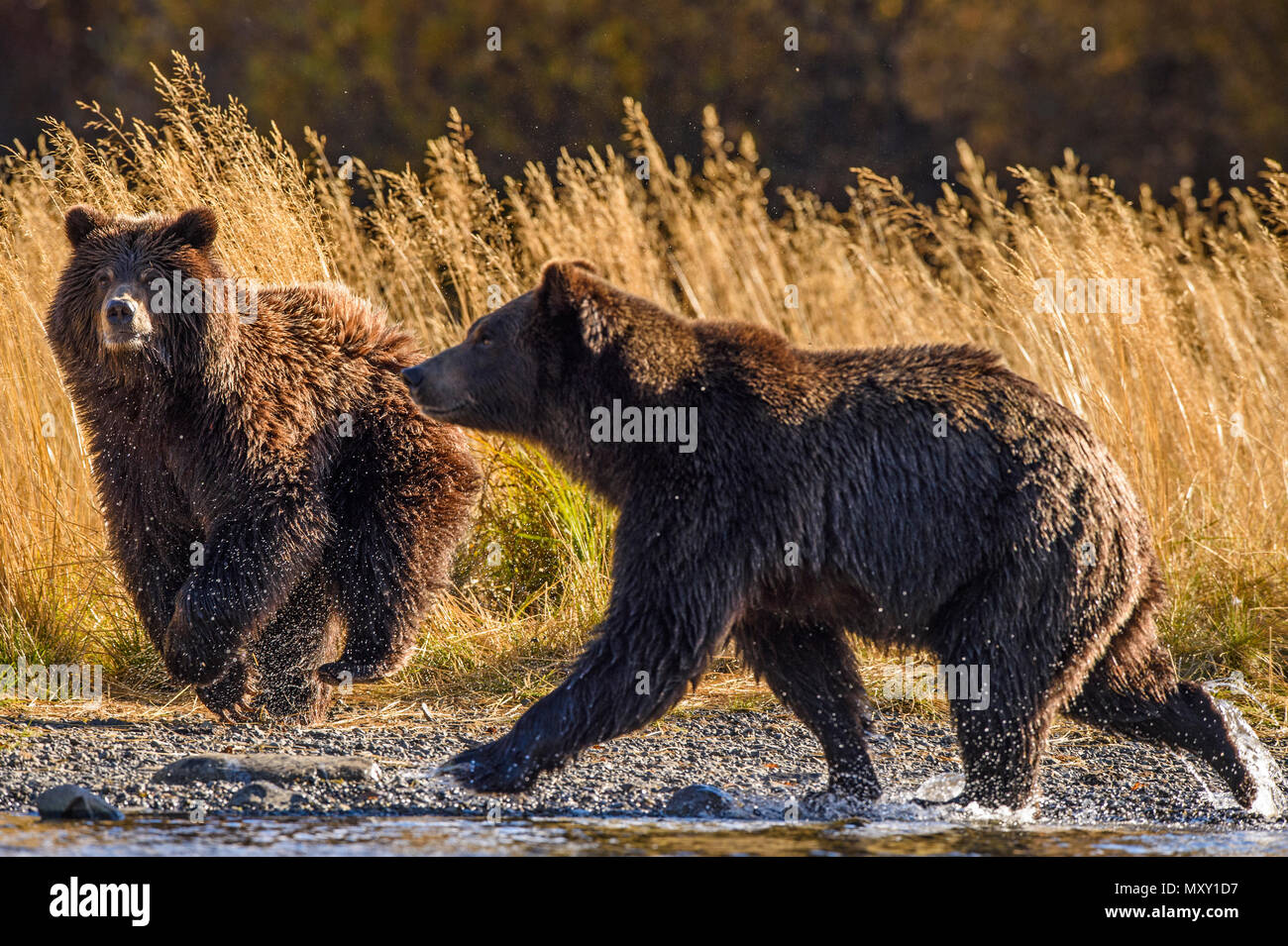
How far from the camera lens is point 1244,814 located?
5.67m

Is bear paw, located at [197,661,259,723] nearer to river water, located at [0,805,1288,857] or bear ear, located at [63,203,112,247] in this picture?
river water, located at [0,805,1288,857]

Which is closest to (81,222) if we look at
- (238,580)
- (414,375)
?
(238,580)

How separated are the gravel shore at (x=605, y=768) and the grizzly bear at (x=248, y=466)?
32cm

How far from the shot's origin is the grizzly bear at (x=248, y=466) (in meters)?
6.27

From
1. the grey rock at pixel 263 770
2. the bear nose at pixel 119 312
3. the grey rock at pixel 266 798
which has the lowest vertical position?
the grey rock at pixel 266 798

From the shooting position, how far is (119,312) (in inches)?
237

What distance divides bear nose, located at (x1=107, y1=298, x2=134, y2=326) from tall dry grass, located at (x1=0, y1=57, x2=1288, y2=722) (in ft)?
5.79

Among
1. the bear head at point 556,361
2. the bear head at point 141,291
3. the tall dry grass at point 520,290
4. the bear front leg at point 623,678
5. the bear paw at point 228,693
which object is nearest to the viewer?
the bear front leg at point 623,678

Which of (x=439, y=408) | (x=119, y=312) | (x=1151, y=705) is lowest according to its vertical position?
(x=1151, y=705)

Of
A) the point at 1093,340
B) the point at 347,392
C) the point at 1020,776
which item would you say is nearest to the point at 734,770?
the point at 1020,776

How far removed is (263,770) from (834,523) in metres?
2.26

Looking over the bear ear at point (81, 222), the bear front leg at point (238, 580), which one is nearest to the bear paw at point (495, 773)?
the bear front leg at point (238, 580)

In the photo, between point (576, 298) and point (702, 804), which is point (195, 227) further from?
point (702, 804)

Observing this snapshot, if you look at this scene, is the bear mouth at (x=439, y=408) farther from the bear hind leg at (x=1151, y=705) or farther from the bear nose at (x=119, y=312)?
the bear hind leg at (x=1151, y=705)
